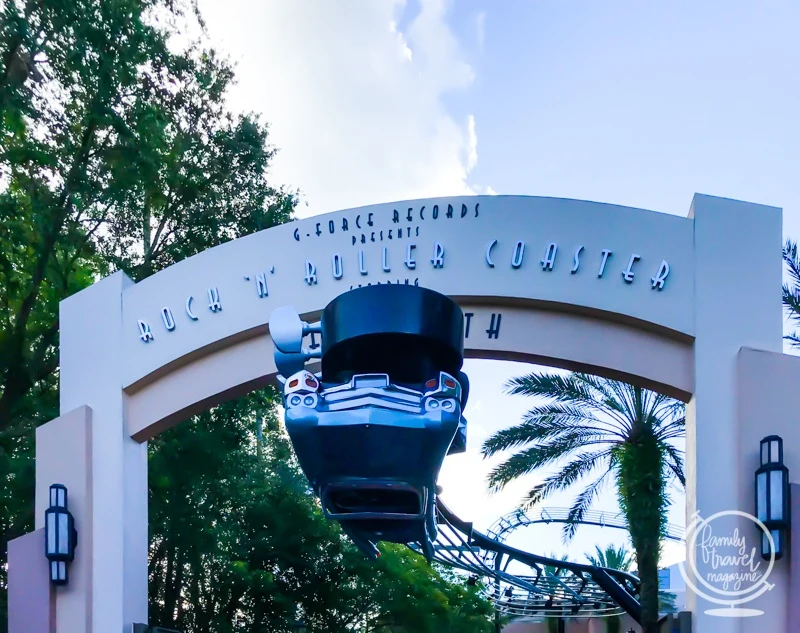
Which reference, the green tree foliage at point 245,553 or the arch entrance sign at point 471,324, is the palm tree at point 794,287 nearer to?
the arch entrance sign at point 471,324

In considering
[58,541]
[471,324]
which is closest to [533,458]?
[471,324]

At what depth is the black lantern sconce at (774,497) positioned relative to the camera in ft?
31.8

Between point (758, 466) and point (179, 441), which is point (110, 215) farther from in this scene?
point (758, 466)

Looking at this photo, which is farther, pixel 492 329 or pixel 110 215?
pixel 110 215

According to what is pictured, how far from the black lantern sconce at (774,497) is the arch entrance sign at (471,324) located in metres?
0.24

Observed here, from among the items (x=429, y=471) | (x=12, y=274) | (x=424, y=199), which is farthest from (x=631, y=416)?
(x=12, y=274)

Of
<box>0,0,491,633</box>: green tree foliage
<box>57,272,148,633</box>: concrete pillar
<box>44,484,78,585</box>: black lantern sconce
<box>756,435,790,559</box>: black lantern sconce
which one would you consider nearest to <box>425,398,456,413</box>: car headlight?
<box>756,435,790,559</box>: black lantern sconce

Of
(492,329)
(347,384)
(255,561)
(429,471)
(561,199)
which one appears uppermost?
(561,199)

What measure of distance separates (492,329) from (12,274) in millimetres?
9223

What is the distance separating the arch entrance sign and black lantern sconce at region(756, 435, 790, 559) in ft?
0.77

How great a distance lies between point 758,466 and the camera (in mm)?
10156

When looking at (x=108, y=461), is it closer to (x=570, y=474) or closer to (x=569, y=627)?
(x=570, y=474)

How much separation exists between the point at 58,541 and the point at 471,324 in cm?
596

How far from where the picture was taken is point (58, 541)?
11.5m
